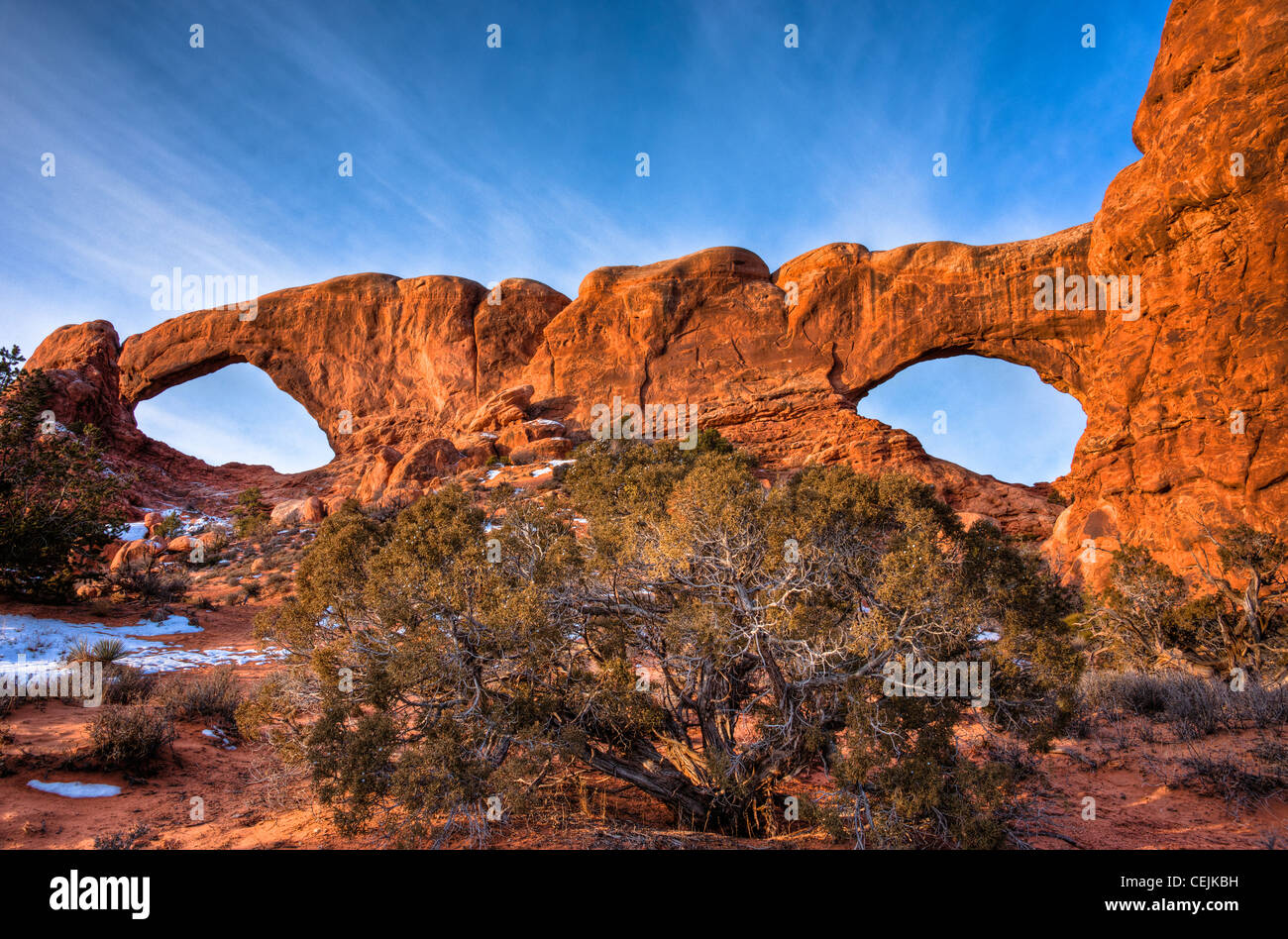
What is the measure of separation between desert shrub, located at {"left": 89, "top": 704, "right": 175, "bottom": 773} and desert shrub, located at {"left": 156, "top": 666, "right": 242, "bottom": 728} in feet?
→ 3.62

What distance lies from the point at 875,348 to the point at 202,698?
31.5 m

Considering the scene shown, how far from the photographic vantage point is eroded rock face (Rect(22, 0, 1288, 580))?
49.0 feet

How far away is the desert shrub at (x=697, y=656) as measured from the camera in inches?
172

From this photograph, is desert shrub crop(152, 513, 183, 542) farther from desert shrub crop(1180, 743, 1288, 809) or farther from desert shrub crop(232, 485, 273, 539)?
desert shrub crop(1180, 743, 1288, 809)

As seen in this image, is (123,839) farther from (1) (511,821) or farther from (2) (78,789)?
(1) (511,821)

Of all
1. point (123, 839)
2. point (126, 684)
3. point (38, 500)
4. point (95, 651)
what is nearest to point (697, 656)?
point (123, 839)

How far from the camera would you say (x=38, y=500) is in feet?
38.6

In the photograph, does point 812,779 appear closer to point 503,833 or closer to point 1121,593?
point 503,833

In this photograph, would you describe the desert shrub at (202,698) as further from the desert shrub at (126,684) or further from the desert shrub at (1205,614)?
the desert shrub at (1205,614)

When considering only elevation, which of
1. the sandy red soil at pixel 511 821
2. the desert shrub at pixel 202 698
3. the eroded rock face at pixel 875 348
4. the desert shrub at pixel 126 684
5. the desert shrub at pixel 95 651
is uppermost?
the eroded rock face at pixel 875 348

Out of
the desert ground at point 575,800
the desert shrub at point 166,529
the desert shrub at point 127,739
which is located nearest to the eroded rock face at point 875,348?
the desert shrub at point 166,529

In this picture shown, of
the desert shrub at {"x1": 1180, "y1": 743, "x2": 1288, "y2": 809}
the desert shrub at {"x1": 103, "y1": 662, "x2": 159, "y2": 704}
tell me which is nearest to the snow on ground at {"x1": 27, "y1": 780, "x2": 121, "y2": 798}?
the desert shrub at {"x1": 103, "y1": 662, "x2": 159, "y2": 704}

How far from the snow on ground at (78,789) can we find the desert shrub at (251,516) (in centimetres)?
1824

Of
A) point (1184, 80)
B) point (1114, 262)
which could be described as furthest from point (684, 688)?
point (1184, 80)
